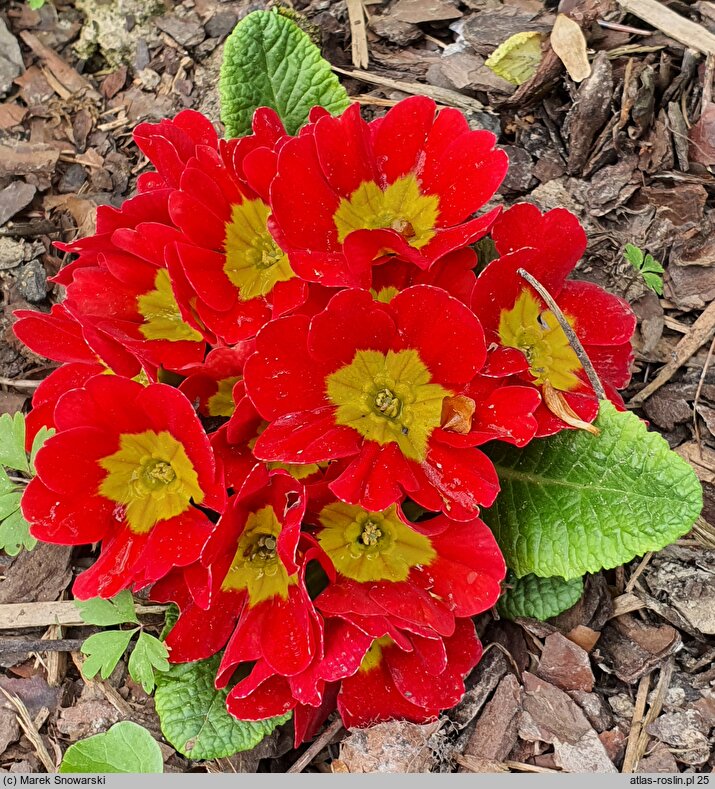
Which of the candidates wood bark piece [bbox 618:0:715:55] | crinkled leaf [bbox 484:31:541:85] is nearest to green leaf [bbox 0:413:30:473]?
crinkled leaf [bbox 484:31:541:85]

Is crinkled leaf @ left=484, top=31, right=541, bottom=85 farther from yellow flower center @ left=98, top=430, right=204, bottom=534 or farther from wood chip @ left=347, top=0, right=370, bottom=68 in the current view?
yellow flower center @ left=98, top=430, right=204, bottom=534

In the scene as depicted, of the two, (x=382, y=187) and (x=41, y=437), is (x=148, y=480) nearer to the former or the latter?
(x=41, y=437)

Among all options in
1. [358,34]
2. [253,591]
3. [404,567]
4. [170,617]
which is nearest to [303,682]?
[253,591]

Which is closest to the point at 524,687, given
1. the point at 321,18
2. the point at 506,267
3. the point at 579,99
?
the point at 506,267

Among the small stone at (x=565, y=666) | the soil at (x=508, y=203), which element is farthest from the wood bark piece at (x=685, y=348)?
the small stone at (x=565, y=666)

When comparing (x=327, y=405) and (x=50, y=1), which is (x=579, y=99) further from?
(x=50, y=1)

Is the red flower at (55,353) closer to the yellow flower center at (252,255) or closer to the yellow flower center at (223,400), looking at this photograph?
the yellow flower center at (223,400)

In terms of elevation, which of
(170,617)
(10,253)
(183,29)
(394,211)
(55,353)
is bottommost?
(170,617)
